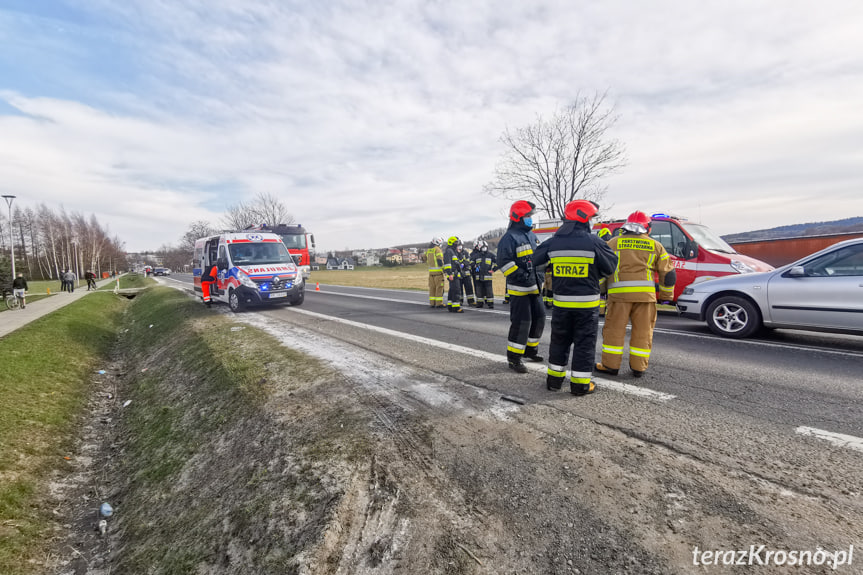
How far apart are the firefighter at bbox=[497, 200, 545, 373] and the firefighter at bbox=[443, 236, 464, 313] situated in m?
5.45

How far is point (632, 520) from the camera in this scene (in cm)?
215

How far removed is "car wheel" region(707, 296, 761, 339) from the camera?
6.34 meters

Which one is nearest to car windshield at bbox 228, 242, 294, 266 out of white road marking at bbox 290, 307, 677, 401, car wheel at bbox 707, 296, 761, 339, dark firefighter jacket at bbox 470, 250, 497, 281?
white road marking at bbox 290, 307, 677, 401

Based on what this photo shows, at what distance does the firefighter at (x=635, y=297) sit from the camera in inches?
177

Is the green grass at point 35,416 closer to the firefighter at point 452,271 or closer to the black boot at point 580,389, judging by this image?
the black boot at point 580,389

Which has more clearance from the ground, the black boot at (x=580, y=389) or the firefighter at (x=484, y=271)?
the firefighter at (x=484, y=271)

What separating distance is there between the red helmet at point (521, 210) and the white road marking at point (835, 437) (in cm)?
323

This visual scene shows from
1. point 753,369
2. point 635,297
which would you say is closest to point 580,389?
point 635,297

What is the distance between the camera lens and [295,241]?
21.7 m

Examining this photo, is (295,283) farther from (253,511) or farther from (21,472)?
(253,511)

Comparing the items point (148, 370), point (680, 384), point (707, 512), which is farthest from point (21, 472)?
point (680, 384)

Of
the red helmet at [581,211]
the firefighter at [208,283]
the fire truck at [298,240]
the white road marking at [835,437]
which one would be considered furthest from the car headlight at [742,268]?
the fire truck at [298,240]

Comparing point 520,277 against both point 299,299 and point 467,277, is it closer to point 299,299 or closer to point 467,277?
point 467,277

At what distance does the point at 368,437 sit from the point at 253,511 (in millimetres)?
953
